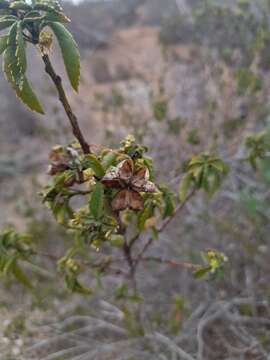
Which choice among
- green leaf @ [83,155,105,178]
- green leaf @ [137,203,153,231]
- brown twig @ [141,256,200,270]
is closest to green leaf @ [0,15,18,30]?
green leaf @ [83,155,105,178]

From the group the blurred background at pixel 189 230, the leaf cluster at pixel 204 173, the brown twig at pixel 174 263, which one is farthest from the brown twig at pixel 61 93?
the blurred background at pixel 189 230

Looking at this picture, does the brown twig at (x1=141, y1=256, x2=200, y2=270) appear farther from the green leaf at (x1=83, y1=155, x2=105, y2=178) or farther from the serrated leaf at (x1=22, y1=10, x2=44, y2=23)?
the serrated leaf at (x1=22, y1=10, x2=44, y2=23)

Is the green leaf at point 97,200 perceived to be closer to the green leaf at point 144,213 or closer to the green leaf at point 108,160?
the green leaf at point 108,160

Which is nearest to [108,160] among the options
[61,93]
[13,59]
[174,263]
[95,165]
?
[95,165]

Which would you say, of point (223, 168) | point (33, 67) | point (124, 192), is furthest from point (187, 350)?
point (33, 67)

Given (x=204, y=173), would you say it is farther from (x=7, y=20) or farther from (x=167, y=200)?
(x=7, y=20)
